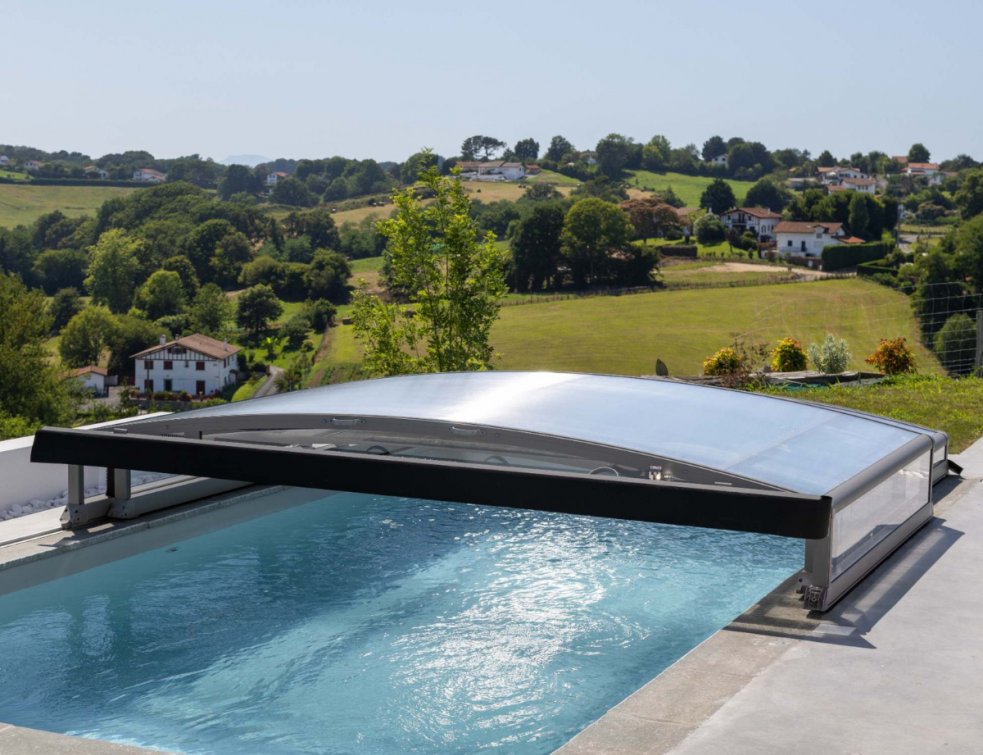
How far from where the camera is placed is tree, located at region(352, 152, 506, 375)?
14172mm

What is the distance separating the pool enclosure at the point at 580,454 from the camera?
427 centimetres

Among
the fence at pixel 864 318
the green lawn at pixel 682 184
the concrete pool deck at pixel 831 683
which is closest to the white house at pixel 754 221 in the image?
the green lawn at pixel 682 184

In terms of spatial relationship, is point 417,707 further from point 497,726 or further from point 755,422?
point 755,422

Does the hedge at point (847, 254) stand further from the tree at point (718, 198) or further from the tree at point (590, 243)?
the tree at point (718, 198)

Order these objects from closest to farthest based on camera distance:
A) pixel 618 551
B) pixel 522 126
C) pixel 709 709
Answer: pixel 709 709 < pixel 618 551 < pixel 522 126

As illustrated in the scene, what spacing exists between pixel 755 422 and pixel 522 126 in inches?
6395

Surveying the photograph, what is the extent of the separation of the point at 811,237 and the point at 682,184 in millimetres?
36966

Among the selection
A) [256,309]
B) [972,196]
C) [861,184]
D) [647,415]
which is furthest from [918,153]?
[647,415]

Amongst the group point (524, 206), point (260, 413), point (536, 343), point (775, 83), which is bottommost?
point (536, 343)

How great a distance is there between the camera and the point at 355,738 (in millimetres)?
4066

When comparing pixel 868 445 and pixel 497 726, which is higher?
pixel 868 445

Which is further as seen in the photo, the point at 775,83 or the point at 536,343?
the point at 775,83

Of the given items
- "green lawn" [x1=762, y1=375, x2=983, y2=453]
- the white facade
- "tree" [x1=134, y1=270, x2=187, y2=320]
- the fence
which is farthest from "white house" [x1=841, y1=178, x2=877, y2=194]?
"green lawn" [x1=762, y1=375, x2=983, y2=453]

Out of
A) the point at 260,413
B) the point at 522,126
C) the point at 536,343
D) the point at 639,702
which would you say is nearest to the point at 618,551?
the point at 260,413
